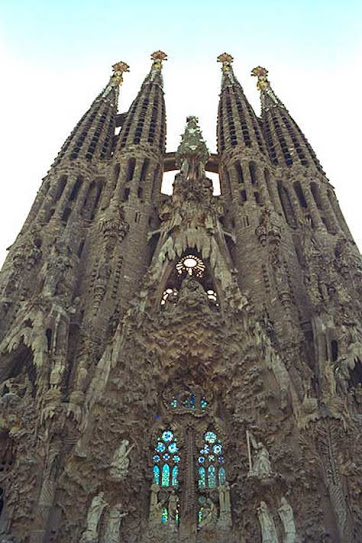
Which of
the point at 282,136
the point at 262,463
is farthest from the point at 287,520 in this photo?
the point at 282,136

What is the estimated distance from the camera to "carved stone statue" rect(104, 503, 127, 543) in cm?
1081

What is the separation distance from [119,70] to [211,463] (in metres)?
29.9

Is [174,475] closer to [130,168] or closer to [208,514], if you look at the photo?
[208,514]

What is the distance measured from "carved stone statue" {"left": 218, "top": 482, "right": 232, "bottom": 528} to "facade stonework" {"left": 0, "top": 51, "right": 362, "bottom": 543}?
0.02 metres

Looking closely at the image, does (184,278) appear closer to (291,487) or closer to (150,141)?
(291,487)

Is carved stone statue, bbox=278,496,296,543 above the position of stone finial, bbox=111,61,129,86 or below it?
below

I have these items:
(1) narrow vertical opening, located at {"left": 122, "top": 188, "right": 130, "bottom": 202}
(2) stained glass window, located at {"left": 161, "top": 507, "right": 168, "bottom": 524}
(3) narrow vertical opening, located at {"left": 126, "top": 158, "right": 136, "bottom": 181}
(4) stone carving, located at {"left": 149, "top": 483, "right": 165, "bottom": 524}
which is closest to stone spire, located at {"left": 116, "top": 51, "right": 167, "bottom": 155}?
(3) narrow vertical opening, located at {"left": 126, "top": 158, "right": 136, "bottom": 181}

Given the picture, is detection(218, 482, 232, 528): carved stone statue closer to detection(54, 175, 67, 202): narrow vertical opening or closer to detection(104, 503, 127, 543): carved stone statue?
detection(104, 503, 127, 543): carved stone statue

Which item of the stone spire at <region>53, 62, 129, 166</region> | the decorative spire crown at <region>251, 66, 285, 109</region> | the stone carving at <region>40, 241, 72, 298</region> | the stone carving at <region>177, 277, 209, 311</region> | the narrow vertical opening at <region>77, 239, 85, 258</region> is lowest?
the stone carving at <region>177, 277, 209, 311</region>

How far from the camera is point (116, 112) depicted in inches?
1227

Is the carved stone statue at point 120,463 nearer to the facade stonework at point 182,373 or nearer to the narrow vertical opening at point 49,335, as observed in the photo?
the facade stonework at point 182,373

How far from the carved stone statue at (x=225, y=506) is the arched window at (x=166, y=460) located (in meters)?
1.16

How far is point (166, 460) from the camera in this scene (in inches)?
509

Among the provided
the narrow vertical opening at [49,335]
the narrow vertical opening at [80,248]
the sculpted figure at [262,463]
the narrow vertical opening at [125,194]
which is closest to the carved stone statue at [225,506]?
the sculpted figure at [262,463]
